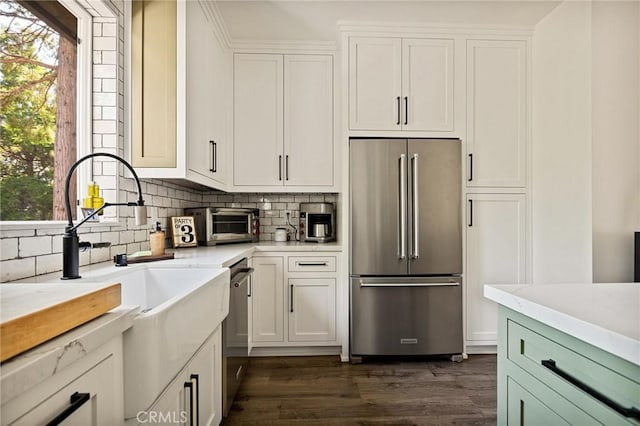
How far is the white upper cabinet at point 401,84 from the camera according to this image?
261 centimetres

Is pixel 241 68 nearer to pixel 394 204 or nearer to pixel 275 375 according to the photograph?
pixel 394 204

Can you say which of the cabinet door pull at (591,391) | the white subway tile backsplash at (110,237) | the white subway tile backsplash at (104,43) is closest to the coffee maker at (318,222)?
the white subway tile backsplash at (110,237)

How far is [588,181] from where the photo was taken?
7.23 ft

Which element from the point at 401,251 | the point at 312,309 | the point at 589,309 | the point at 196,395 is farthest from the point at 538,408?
the point at 312,309

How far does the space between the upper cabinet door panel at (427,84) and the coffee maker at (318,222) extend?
0.99 m

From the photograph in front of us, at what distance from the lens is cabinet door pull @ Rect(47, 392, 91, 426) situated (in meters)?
0.51

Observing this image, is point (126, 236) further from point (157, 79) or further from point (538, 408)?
point (538, 408)

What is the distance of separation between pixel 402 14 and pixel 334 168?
1.30 m

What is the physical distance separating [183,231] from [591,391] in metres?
2.38

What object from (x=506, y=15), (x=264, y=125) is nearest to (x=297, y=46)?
(x=264, y=125)

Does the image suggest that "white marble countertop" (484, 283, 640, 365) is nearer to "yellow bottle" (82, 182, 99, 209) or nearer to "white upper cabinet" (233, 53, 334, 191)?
"yellow bottle" (82, 182, 99, 209)

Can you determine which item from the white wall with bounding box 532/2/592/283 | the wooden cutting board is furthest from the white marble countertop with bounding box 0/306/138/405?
the white wall with bounding box 532/2/592/283

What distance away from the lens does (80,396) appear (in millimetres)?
575

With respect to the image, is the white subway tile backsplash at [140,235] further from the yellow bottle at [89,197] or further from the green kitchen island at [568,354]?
the green kitchen island at [568,354]
